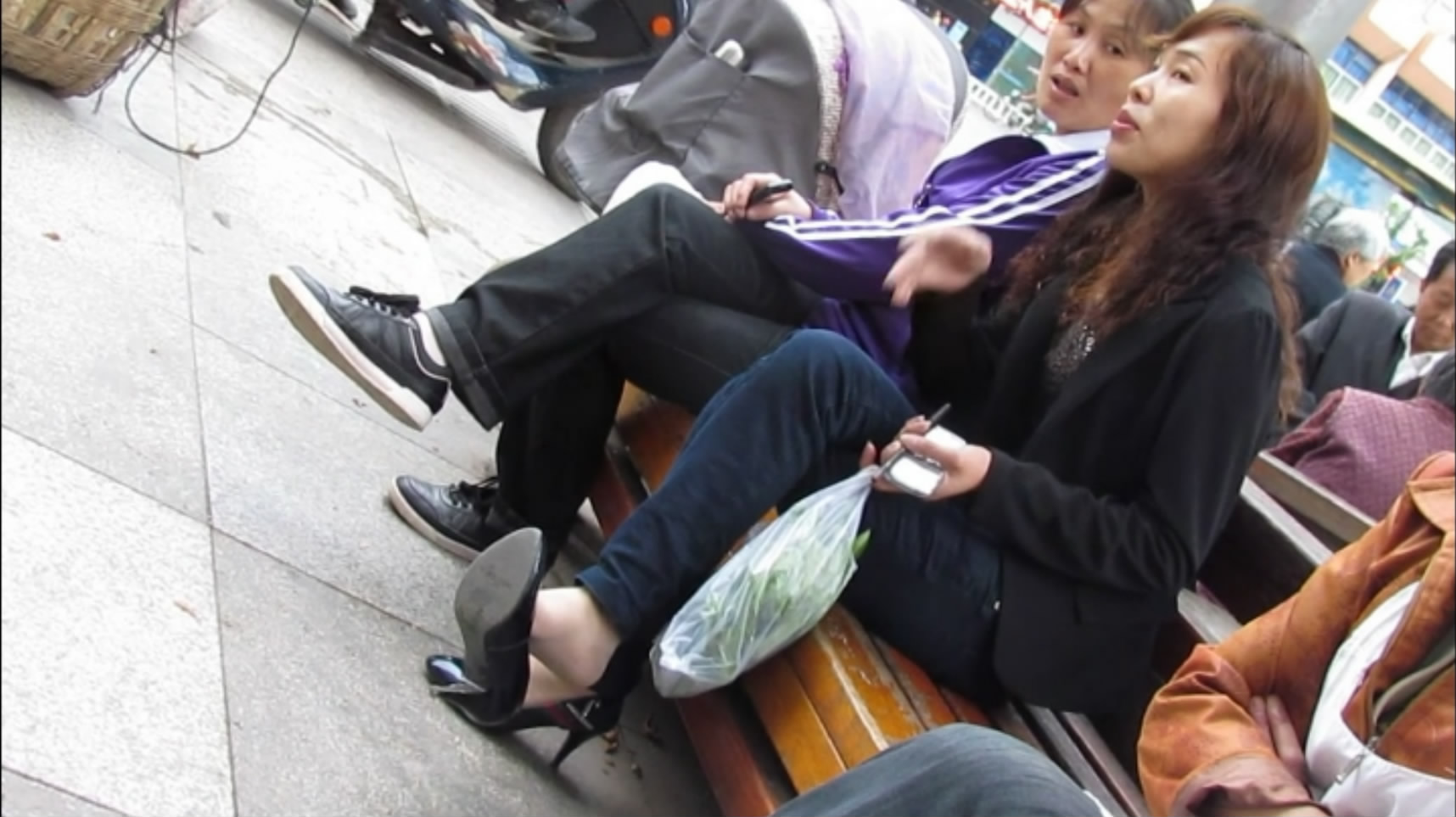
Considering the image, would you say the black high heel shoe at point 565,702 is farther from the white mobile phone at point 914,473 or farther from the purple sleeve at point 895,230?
the purple sleeve at point 895,230

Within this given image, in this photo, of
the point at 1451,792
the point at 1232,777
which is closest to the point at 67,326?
the point at 1232,777

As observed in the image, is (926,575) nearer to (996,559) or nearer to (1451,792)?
(996,559)

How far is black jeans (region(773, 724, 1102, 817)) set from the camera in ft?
4.33

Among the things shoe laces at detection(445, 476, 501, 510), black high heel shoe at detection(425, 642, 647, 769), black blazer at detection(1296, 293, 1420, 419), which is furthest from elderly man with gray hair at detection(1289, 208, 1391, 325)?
black high heel shoe at detection(425, 642, 647, 769)

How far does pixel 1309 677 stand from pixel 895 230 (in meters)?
1.08

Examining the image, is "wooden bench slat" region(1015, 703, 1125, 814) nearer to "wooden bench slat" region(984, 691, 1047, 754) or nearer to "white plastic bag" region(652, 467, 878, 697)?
"wooden bench slat" region(984, 691, 1047, 754)

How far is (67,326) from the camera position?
174 cm

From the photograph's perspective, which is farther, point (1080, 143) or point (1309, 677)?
point (1080, 143)

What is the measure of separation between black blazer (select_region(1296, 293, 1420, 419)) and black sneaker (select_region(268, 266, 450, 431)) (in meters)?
2.67

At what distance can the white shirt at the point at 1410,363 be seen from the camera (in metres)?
3.61

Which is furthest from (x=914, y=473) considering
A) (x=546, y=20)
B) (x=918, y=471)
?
(x=546, y=20)

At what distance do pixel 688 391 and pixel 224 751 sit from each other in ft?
3.65

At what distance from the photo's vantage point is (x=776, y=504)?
7.07ft

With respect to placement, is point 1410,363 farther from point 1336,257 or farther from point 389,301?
point 389,301
